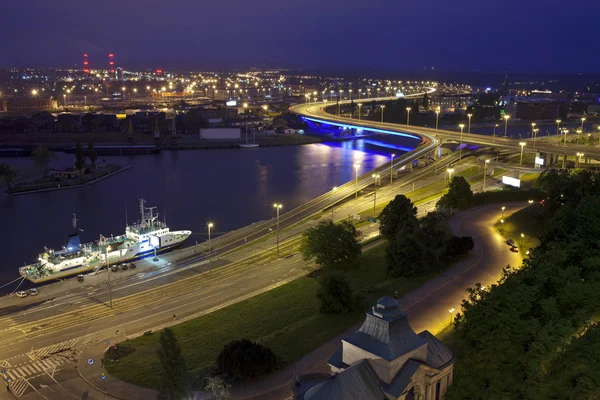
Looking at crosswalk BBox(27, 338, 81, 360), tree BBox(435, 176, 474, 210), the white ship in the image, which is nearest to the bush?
tree BBox(435, 176, 474, 210)

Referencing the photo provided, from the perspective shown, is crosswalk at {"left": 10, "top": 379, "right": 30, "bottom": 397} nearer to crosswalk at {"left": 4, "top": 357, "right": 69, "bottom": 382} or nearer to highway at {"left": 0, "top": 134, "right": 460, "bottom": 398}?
highway at {"left": 0, "top": 134, "right": 460, "bottom": 398}

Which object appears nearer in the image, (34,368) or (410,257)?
(34,368)

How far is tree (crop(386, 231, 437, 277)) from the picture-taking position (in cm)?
1159

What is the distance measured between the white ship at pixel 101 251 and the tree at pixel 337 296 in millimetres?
7106

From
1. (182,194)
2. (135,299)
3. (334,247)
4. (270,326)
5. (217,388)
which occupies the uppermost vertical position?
(217,388)

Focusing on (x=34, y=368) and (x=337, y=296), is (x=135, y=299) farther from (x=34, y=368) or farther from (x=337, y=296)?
(x=337, y=296)

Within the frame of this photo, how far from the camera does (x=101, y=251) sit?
1666 cm

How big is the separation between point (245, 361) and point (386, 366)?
252 cm

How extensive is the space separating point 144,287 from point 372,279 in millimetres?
5627

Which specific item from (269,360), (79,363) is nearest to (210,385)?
(269,360)

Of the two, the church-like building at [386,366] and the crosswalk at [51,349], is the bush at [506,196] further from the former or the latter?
the crosswalk at [51,349]

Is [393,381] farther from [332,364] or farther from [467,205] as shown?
[467,205]

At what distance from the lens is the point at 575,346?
20.9 feet

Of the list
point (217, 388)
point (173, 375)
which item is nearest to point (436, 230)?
point (217, 388)
